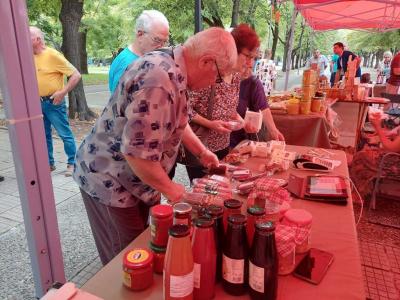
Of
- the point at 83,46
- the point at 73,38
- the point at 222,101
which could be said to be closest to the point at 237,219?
the point at 222,101

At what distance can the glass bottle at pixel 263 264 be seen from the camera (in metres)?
0.95

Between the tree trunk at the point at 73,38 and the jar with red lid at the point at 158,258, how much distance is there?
731cm

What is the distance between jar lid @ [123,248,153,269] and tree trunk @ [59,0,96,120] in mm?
7329

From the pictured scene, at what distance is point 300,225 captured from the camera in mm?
1238

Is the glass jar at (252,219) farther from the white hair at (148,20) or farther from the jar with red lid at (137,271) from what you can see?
the white hair at (148,20)

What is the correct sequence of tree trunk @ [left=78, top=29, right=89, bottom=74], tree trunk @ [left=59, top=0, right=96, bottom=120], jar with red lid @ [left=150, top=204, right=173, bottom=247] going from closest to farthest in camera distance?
jar with red lid @ [left=150, top=204, right=173, bottom=247] < tree trunk @ [left=59, top=0, right=96, bottom=120] < tree trunk @ [left=78, top=29, right=89, bottom=74]

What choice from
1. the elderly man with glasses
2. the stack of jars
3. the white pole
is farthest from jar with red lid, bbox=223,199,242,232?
the stack of jars

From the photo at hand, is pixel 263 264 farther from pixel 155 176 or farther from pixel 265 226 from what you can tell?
pixel 155 176

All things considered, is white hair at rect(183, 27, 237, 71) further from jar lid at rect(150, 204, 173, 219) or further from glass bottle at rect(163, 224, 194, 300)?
glass bottle at rect(163, 224, 194, 300)

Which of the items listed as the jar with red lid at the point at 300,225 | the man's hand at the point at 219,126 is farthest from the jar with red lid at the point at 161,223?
the man's hand at the point at 219,126

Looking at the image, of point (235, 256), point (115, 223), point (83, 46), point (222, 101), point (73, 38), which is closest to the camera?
point (235, 256)

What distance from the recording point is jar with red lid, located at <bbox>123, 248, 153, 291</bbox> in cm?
103

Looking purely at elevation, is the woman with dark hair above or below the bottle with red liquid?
above

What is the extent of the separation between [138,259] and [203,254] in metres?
0.23
